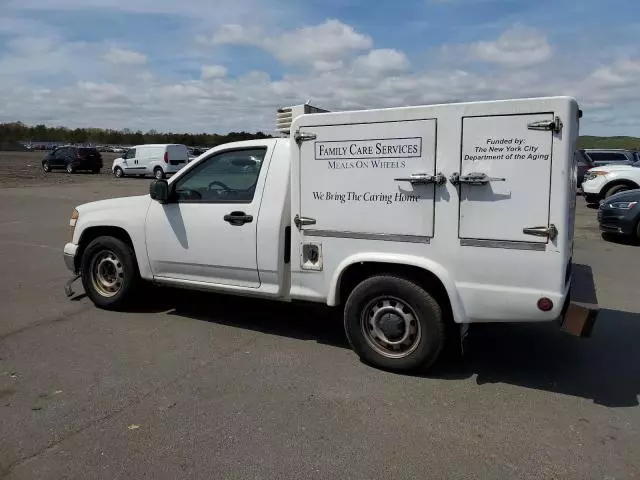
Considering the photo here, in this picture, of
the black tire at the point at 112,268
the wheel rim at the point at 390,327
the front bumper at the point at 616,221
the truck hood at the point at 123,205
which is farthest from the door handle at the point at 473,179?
the front bumper at the point at 616,221

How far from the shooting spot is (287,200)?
497cm

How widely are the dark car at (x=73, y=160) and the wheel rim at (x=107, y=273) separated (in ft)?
106

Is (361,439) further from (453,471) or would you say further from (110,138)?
(110,138)

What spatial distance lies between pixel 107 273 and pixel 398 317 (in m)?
3.40

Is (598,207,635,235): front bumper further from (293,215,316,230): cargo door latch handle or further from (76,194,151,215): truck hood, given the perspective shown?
(76,194,151,215): truck hood

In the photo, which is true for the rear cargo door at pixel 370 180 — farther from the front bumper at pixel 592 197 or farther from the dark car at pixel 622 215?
the front bumper at pixel 592 197

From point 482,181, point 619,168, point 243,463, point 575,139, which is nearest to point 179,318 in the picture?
point 243,463

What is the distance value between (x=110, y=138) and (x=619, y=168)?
107683mm

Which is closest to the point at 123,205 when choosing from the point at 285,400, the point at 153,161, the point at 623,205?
the point at 285,400

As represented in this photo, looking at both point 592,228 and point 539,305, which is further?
point 592,228

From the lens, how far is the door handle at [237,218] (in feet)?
16.7

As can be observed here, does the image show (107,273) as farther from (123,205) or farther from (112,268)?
(123,205)

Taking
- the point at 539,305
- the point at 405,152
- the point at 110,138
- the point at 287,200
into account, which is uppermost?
the point at 110,138

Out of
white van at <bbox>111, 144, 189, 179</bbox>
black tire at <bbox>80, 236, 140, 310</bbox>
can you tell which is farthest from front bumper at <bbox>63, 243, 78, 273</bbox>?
white van at <bbox>111, 144, 189, 179</bbox>
